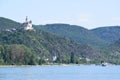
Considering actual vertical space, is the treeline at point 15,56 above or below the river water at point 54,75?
above

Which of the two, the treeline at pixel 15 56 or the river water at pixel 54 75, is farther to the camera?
the treeline at pixel 15 56

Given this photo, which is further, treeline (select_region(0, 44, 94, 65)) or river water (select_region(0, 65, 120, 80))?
treeline (select_region(0, 44, 94, 65))

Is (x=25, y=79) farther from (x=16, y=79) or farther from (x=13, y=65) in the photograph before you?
(x=13, y=65)

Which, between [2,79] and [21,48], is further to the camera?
[21,48]

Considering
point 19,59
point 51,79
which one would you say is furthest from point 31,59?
point 51,79

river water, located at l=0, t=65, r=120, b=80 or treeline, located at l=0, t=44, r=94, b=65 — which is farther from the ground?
treeline, located at l=0, t=44, r=94, b=65

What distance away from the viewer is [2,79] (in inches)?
3275

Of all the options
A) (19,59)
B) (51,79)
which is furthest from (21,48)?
(51,79)

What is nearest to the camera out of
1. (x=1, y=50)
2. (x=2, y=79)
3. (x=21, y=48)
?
(x=2, y=79)

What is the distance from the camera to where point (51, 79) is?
282 feet

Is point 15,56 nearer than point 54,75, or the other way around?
point 54,75

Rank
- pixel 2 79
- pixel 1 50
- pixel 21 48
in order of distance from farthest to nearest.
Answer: pixel 21 48 → pixel 1 50 → pixel 2 79

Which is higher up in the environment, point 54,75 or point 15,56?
point 15,56

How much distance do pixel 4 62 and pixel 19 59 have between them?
7.49 meters
